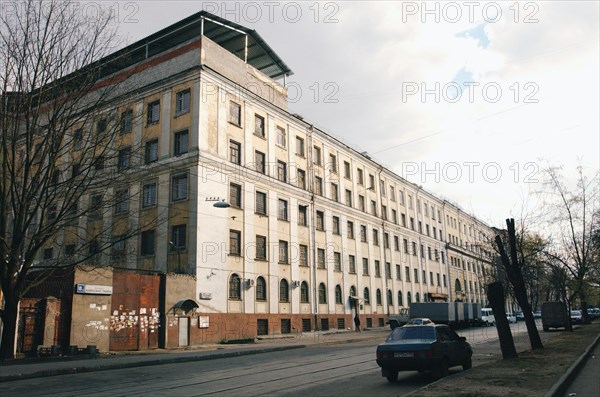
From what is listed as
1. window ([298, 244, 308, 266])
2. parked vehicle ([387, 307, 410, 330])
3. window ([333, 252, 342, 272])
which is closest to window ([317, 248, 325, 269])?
window ([333, 252, 342, 272])

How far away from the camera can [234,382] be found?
12.8m

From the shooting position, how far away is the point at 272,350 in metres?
26.0

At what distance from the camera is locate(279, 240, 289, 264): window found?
3916cm

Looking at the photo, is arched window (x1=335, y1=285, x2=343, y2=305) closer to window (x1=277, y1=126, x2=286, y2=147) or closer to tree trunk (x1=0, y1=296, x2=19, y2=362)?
window (x1=277, y1=126, x2=286, y2=147)

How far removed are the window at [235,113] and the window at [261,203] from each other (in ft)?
18.3

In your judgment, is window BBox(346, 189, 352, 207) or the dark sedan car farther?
window BBox(346, 189, 352, 207)

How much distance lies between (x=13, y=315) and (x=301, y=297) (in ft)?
80.2

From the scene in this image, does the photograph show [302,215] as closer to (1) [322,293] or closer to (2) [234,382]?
(1) [322,293]

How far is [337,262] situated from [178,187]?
746 inches

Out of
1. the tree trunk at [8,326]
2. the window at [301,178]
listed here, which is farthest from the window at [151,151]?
the tree trunk at [8,326]

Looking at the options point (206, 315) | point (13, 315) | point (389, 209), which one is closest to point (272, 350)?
point (206, 315)

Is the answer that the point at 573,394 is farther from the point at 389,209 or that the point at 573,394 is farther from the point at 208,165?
the point at 389,209

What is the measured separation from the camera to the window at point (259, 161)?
38.1 meters

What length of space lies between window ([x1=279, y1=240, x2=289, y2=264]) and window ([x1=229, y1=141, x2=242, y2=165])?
755 cm
